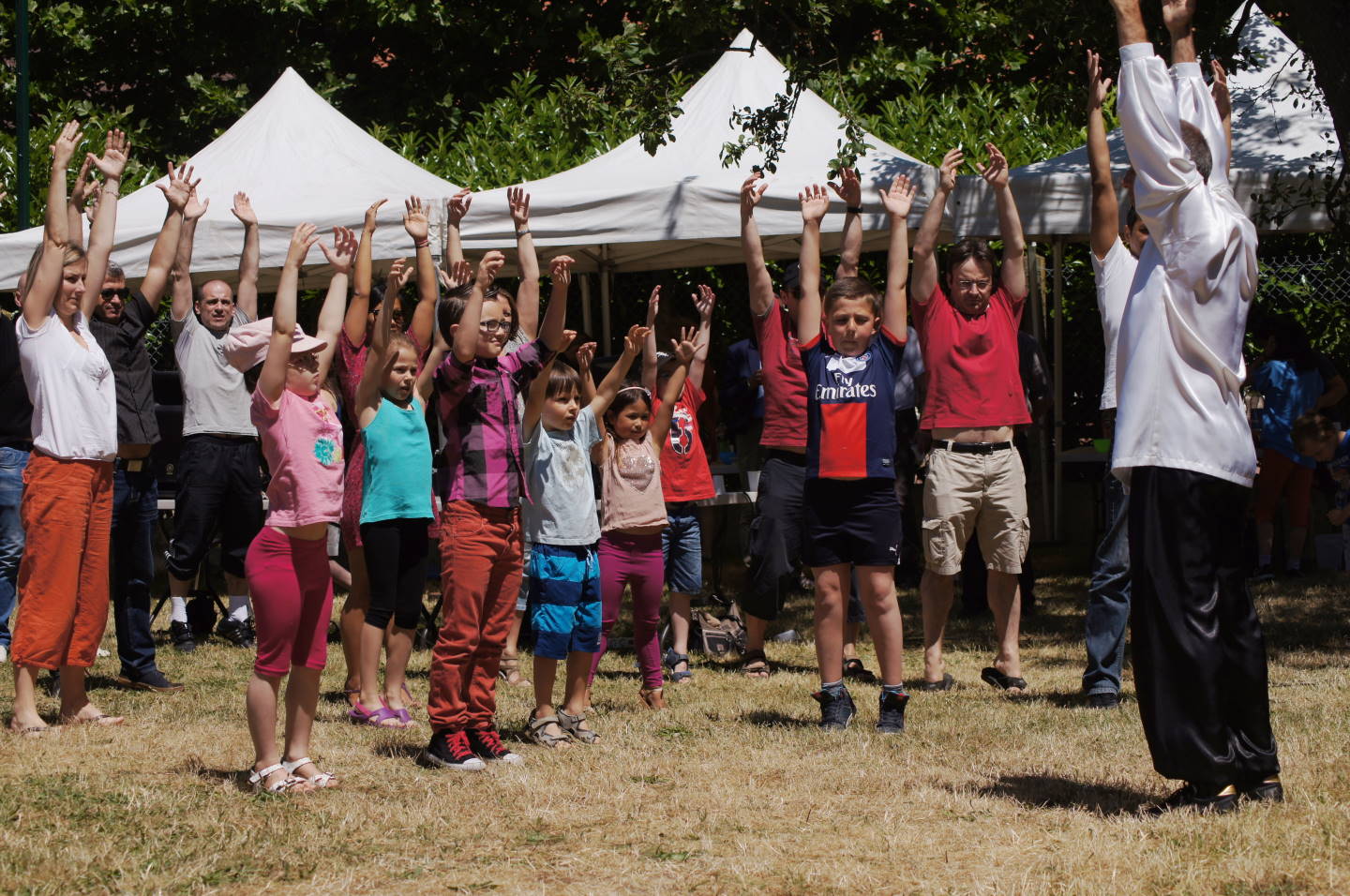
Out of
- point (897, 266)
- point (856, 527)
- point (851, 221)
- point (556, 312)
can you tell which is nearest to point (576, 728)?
point (856, 527)

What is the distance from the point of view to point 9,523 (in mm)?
7551

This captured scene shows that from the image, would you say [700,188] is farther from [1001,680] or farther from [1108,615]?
[1108,615]

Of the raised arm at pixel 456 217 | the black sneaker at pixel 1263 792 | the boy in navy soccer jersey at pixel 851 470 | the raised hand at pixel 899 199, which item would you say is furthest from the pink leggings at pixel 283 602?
the black sneaker at pixel 1263 792

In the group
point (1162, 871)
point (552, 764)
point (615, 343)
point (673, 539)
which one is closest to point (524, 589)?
point (673, 539)

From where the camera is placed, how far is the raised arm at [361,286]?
20.5 ft

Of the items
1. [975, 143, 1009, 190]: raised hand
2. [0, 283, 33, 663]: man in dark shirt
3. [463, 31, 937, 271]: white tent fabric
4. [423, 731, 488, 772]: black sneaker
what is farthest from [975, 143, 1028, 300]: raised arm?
[0, 283, 33, 663]: man in dark shirt

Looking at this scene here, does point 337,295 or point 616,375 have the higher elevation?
point 337,295

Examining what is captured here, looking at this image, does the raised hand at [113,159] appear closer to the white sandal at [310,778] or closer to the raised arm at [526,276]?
the raised arm at [526,276]

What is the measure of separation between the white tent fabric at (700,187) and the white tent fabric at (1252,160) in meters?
0.59

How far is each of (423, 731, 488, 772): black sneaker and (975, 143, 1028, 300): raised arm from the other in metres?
3.25

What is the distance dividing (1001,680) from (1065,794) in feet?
7.66

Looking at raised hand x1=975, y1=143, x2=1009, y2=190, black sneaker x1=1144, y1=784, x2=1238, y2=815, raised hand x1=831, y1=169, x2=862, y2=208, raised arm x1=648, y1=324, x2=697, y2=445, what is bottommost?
black sneaker x1=1144, y1=784, x2=1238, y2=815

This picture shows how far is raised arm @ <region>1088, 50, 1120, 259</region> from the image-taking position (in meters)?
5.54

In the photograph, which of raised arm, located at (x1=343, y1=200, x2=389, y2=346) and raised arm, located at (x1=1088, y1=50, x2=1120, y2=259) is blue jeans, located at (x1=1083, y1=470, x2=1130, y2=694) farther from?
raised arm, located at (x1=343, y1=200, x2=389, y2=346)
